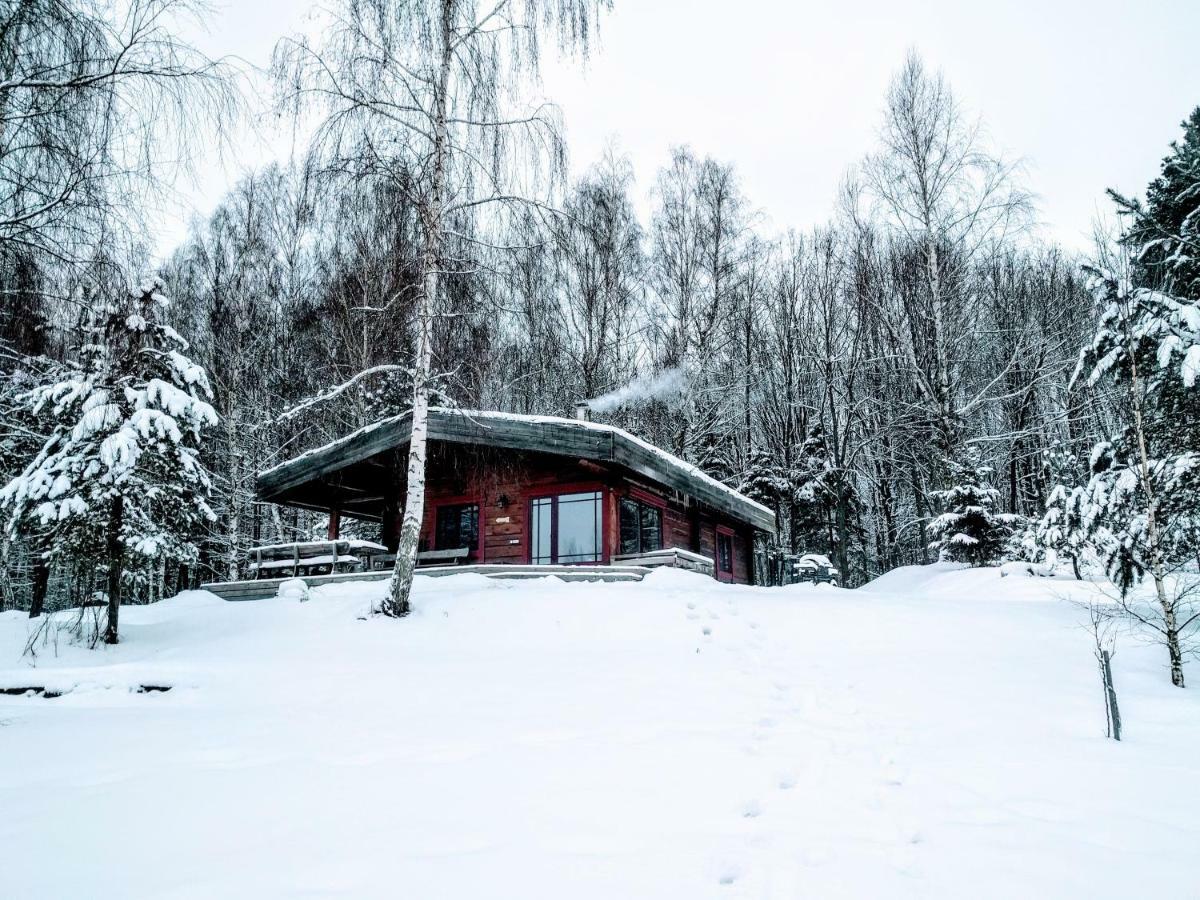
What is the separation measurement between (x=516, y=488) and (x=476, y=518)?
1.32 metres

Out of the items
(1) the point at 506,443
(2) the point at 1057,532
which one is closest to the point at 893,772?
(1) the point at 506,443

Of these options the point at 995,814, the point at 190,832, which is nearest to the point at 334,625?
the point at 190,832

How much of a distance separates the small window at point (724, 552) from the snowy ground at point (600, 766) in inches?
468

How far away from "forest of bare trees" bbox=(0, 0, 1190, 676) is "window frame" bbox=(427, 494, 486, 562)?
10.9 ft

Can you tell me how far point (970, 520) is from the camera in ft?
52.6

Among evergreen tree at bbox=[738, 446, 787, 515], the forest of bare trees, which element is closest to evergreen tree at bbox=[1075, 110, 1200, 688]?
the forest of bare trees

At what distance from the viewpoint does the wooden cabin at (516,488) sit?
12.4 metres

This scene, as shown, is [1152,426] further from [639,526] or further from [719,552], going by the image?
[719,552]

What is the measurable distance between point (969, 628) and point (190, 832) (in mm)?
8193

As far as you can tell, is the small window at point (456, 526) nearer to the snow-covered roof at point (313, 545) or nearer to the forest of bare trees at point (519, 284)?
the snow-covered roof at point (313, 545)

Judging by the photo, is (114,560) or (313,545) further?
(313,545)

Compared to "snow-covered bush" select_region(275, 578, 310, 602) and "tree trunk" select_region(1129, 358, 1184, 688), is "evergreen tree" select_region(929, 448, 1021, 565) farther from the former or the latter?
"snow-covered bush" select_region(275, 578, 310, 602)

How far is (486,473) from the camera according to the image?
48.6ft

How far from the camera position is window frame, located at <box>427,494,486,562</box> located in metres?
15.0
